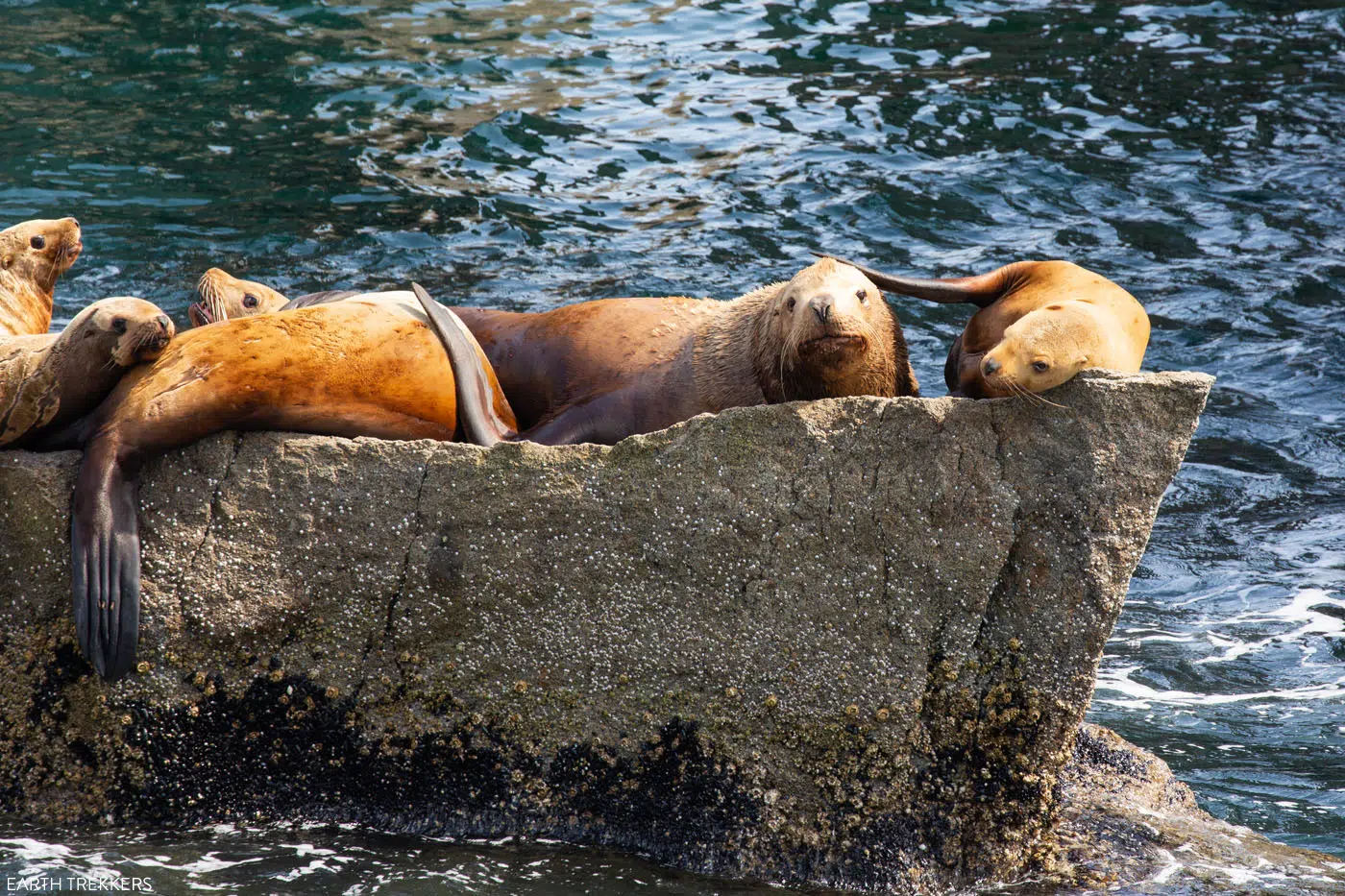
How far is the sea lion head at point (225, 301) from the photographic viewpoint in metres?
5.81

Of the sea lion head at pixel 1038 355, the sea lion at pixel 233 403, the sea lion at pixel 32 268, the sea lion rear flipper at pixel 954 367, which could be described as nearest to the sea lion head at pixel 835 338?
the sea lion rear flipper at pixel 954 367

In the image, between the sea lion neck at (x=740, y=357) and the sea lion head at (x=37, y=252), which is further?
the sea lion head at (x=37, y=252)

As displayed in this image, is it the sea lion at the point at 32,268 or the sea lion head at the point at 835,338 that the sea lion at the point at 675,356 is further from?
the sea lion at the point at 32,268

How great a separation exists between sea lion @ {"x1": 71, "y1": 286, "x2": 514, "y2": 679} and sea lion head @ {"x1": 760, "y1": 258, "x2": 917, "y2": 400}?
3.40 feet

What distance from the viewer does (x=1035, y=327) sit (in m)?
3.99

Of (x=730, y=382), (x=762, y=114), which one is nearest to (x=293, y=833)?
(x=730, y=382)

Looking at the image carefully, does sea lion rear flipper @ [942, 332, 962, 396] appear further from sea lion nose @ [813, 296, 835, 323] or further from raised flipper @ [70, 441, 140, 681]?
raised flipper @ [70, 441, 140, 681]

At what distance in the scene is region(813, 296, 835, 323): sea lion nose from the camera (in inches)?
168

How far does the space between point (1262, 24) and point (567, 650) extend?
42.2 feet

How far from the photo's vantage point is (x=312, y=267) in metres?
9.30

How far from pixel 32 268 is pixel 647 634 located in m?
3.38

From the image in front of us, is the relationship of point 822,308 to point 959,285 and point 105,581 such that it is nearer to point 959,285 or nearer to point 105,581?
point 959,285

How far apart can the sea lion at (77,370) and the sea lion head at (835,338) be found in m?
1.92

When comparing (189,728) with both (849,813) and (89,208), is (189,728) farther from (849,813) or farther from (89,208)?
(89,208)
